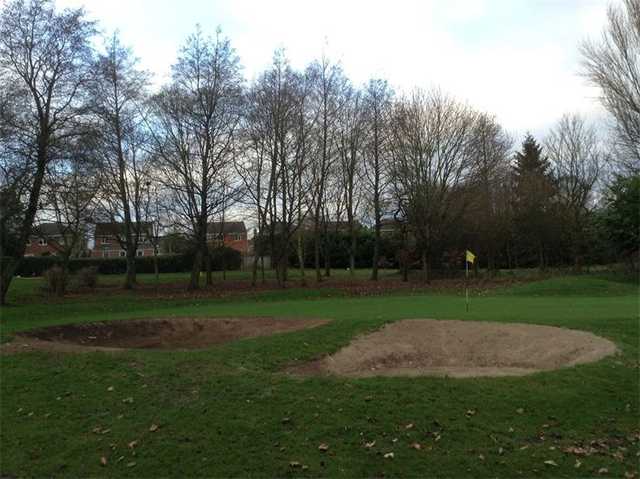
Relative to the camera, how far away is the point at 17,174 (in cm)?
2303

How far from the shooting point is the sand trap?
11.5 m

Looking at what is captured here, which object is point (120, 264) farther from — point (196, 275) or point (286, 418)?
point (286, 418)

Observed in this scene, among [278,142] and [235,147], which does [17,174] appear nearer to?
[235,147]

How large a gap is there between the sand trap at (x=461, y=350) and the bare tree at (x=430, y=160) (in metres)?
21.3

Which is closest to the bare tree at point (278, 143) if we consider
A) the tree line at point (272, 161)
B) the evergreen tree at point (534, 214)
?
the tree line at point (272, 161)

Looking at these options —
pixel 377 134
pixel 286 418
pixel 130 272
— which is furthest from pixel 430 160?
pixel 286 418

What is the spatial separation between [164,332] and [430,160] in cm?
2269

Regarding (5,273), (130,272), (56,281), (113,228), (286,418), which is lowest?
(286,418)

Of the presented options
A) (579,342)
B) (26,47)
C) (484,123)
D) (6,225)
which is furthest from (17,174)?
(484,123)

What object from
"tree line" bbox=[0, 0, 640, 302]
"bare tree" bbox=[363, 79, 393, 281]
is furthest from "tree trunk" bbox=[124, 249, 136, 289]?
"bare tree" bbox=[363, 79, 393, 281]

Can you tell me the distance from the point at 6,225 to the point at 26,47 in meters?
7.63

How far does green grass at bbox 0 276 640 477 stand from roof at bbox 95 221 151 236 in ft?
78.4

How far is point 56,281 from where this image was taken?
1235 inches

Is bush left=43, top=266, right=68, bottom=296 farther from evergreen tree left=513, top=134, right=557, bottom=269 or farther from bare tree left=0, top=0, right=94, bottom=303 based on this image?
evergreen tree left=513, top=134, right=557, bottom=269
